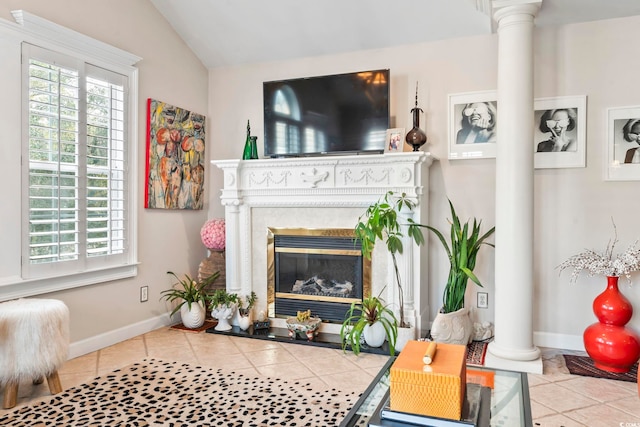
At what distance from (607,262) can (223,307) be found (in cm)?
286

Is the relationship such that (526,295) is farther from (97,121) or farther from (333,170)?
(97,121)

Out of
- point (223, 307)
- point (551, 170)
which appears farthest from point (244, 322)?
point (551, 170)

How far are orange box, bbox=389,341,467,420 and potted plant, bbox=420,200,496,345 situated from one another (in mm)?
1811

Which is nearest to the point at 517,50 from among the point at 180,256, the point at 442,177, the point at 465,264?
the point at 442,177

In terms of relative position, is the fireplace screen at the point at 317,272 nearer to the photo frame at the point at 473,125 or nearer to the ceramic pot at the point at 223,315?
the ceramic pot at the point at 223,315

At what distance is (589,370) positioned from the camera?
288cm

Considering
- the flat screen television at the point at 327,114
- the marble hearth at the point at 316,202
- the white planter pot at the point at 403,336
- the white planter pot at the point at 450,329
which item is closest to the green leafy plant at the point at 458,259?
the white planter pot at the point at 450,329

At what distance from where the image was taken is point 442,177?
12.0ft

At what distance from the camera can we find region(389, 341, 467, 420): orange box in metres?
1.37

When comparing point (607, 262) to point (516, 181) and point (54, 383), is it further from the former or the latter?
point (54, 383)

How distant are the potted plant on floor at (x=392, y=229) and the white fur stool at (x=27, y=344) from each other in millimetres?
1987

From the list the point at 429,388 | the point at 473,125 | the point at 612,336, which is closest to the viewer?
the point at 429,388

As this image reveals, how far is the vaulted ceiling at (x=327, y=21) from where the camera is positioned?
323 cm

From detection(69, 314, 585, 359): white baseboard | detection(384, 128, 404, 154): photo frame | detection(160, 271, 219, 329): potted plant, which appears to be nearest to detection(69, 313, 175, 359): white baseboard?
detection(69, 314, 585, 359): white baseboard
